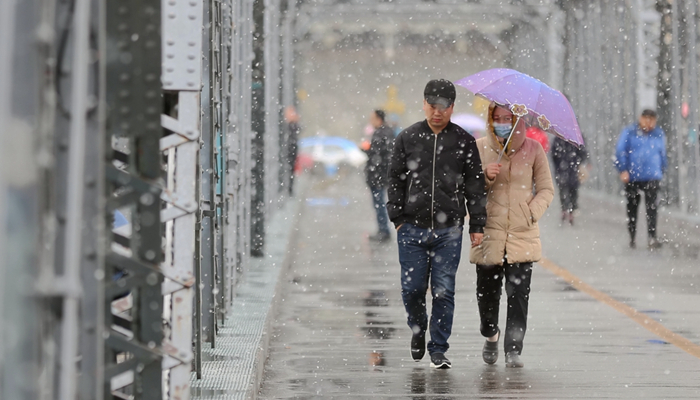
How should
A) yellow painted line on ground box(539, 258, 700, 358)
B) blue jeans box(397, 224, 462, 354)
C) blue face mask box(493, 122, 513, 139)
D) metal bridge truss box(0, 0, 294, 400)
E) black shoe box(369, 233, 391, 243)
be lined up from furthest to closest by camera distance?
black shoe box(369, 233, 391, 243)
yellow painted line on ground box(539, 258, 700, 358)
blue face mask box(493, 122, 513, 139)
blue jeans box(397, 224, 462, 354)
metal bridge truss box(0, 0, 294, 400)

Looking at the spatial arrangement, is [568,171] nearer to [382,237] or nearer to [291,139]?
[382,237]

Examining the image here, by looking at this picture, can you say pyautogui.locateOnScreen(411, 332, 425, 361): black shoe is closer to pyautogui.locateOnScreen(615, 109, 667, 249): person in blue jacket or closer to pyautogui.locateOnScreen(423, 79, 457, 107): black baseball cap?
pyautogui.locateOnScreen(423, 79, 457, 107): black baseball cap

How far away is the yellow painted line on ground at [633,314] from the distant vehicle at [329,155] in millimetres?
32279

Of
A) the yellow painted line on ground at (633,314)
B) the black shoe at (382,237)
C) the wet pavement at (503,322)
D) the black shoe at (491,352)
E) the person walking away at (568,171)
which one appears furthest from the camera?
the person walking away at (568,171)

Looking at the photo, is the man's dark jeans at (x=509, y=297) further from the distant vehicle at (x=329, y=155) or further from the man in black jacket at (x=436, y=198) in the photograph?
the distant vehicle at (x=329, y=155)

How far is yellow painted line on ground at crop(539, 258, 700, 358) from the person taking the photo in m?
8.76

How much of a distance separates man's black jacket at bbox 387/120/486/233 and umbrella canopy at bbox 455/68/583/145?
300mm

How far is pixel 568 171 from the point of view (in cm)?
2050

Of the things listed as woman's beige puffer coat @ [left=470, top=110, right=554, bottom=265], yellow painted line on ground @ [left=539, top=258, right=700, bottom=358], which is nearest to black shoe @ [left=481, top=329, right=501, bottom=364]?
woman's beige puffer coat @ [left=470, top=110, right=554, bottom=265]

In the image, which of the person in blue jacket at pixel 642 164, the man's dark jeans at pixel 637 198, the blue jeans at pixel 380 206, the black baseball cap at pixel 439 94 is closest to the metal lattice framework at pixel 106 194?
the black baseball cap at pixel 439 94

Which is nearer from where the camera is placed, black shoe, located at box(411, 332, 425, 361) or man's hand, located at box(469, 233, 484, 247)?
man's hand, located at box(469, 233, 484, 247)

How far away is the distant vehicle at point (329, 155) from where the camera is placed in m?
46.5

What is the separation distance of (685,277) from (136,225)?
9828mm

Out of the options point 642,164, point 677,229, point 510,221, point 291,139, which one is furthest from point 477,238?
point 291,139
